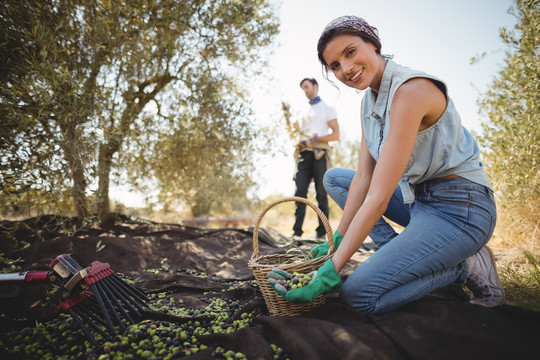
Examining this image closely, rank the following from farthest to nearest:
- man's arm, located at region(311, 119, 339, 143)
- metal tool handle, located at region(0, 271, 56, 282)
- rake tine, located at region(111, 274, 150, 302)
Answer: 1. man's arm, located at region(311, 119, 339, 143)
2. rake tine, located at region(111, 274, 150, 302)
3. metal tool handle, located at region(0, 271, 56, 282)

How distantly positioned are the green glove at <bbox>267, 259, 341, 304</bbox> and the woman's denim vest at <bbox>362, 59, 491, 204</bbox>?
0.72 metres

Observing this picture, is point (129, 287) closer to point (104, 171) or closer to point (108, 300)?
point (108, 300)

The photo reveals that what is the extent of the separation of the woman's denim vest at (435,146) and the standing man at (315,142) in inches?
119

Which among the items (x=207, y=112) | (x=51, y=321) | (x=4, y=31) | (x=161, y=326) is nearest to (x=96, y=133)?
(x=4, y=31)

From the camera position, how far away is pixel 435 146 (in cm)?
183

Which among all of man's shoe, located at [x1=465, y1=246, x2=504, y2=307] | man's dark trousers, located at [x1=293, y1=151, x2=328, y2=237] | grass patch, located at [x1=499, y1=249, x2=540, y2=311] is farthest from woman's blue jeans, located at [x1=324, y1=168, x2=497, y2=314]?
man's dark trousers, located at [x1=293, y1=151, x2=328, y2=237]

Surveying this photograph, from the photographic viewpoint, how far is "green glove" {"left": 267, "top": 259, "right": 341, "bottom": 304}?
161 centimetres

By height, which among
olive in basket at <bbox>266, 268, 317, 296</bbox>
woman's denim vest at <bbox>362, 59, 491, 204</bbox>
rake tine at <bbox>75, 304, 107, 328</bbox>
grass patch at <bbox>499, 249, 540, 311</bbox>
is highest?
woman's denim vest at <bbox>362, 59, 491, 204</bbox>

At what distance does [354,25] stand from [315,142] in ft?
10.7

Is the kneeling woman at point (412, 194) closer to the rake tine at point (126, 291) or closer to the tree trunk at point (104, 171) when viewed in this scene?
the rake tine at point (126, 291)

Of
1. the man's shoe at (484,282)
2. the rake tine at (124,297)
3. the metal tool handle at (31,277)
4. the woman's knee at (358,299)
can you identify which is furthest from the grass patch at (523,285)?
the metal tool handle at (31,277)

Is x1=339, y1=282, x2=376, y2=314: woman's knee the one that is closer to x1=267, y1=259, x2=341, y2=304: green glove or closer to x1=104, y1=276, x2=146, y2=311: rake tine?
x1=267, y1=259, x2=341, y2=304: green glove

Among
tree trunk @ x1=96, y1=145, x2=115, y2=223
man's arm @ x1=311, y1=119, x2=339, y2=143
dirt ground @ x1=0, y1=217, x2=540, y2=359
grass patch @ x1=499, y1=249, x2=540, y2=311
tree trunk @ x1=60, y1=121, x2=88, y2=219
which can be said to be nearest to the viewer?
dirt ground @ x1=0, y1=217, x2=540, y2=359

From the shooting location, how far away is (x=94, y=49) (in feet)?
10.1
